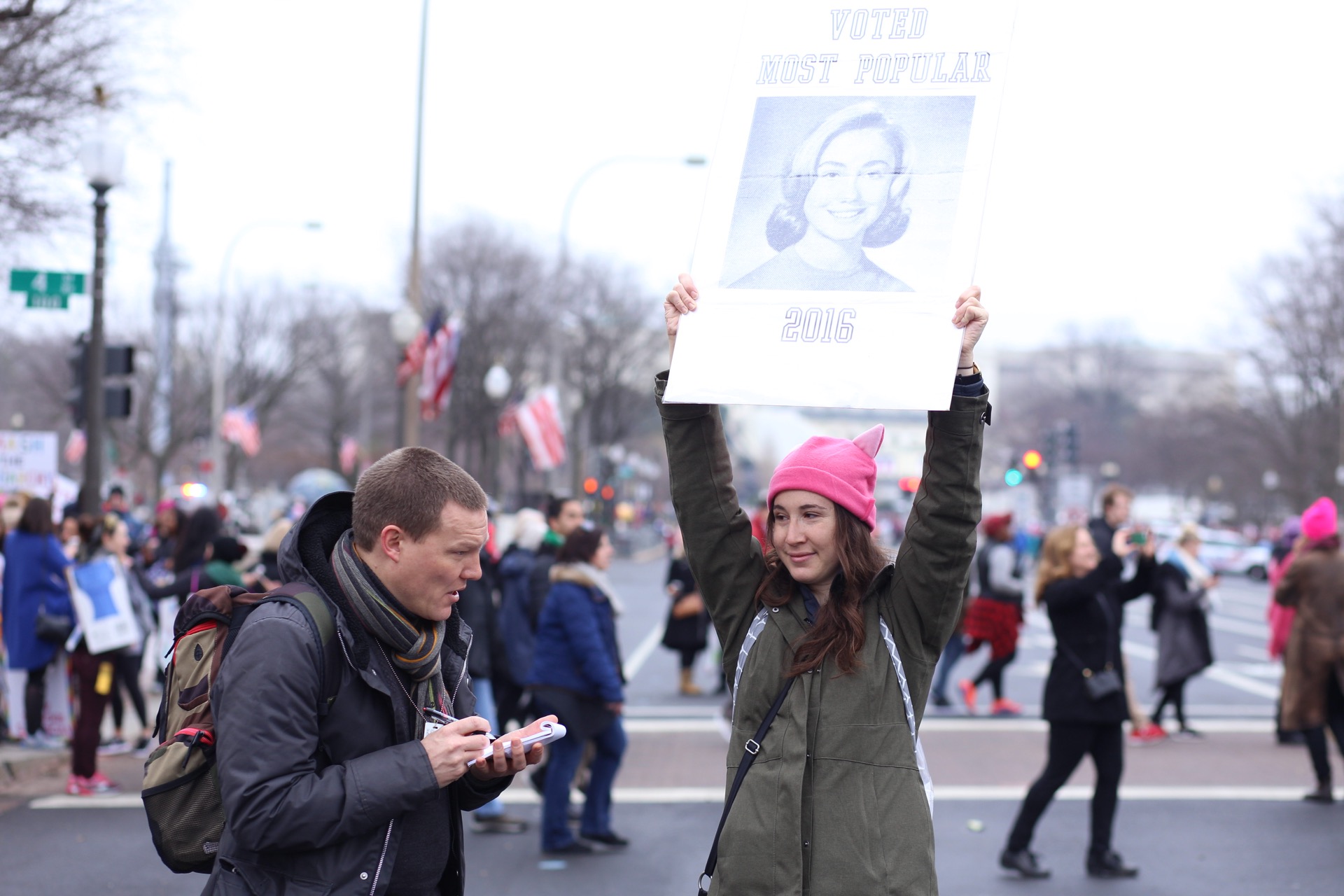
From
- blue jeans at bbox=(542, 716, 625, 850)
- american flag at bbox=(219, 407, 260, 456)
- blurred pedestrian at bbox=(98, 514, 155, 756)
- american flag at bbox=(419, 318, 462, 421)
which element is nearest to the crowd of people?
blue jeans at bbox=(542, 716, 625, 850)

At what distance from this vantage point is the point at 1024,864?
7.26m

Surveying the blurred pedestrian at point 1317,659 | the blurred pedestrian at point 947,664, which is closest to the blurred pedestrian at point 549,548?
the blurred pedestrian at point 1317,659

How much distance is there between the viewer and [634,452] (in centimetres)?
8031

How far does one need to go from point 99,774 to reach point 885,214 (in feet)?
26.4

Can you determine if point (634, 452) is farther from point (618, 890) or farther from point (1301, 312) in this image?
point (618, 890)

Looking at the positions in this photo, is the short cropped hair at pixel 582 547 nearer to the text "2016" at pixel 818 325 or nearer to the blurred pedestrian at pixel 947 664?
the text "2016" at pixel 818 325

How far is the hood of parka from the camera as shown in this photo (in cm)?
272

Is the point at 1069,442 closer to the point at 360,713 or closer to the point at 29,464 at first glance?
the point at 29,464

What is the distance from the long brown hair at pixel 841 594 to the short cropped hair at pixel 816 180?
2.20 ft

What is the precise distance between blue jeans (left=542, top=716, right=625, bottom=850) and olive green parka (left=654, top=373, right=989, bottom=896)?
4442 millimetres

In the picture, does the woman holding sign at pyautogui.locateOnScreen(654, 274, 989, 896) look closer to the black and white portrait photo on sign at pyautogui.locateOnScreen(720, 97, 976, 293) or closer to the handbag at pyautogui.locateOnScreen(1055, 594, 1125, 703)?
the black and white portrait photo on sign at pyautogui.locateOnScreen(720, 97, 976, 293)

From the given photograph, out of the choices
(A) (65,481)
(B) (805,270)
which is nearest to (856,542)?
(B) (805,270)

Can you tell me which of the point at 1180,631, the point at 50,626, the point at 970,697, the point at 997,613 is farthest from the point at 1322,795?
the point at 50,626

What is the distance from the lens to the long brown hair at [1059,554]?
25.0ft
